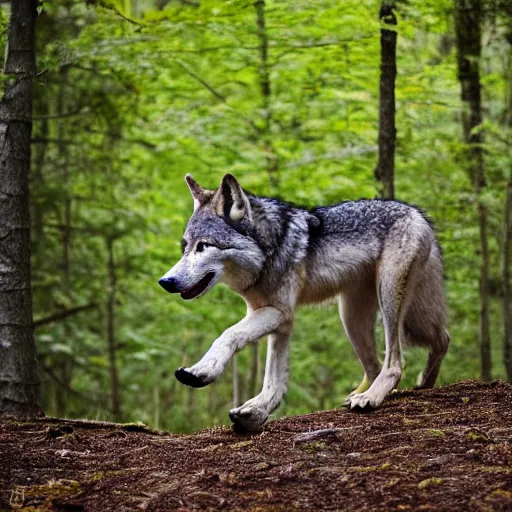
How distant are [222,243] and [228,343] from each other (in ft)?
2.95

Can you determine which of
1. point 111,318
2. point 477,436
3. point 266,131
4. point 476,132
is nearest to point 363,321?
point 477,436

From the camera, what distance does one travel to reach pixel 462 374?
13.9 meters

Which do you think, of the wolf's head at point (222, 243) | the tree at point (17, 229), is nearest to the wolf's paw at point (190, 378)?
the wolf's head at point (222, 243)

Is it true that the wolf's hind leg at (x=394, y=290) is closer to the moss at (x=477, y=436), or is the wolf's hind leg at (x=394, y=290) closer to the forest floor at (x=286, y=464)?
the forest floor at (x=286, y=464)

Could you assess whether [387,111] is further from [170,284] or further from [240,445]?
[240,445]

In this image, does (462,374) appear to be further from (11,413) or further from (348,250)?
(11,413)

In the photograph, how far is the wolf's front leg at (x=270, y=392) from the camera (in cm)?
556

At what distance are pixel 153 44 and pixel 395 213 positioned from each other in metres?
4.09

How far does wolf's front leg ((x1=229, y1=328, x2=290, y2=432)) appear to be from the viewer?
556 centimetres

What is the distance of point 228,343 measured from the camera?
5434 millimetres

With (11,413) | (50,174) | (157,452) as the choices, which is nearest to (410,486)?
(157,452)

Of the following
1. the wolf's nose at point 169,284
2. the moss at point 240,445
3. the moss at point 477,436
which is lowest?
the moss at point 240,445

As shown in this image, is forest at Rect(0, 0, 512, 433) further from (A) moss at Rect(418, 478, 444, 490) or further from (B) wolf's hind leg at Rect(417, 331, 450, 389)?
(A) moss at Rect(418, 478, 444, 490)

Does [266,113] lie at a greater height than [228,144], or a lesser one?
greater
